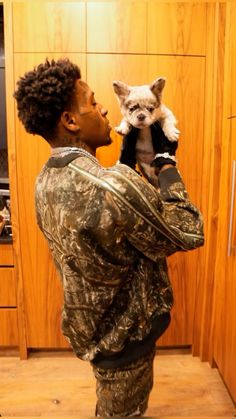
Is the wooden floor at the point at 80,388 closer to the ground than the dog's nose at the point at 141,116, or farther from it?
closer to the ground

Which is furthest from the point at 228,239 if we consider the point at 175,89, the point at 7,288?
the point at 7,288

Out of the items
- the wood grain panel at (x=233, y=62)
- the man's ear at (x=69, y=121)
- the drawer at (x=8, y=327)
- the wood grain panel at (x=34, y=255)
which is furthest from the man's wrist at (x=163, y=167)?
the drawer at (x=8, y=327)

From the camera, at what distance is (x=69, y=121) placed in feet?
2.82

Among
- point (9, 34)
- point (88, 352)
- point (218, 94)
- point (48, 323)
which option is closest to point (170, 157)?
point (88, 352)

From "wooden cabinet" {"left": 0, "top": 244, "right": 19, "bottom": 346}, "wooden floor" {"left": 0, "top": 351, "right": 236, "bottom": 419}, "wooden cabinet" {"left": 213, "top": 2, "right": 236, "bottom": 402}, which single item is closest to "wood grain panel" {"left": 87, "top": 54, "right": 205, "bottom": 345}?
"wooden cabinet" {"left": 213, "top": 2, "right": 236, "bottom": 402}

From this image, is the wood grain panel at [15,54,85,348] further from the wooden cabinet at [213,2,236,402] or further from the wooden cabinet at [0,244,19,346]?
the wooden cabinet at [213,2,236,402]

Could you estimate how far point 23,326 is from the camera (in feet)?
7.06

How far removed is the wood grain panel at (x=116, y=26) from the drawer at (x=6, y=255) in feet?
4.06

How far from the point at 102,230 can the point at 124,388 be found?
499 millimetres

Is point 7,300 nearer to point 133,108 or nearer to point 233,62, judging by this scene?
point 133,108

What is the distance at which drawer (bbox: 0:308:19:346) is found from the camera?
7.07 feet

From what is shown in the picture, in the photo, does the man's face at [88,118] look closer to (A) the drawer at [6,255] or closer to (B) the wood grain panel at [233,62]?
(B) the wood grain panel at [233,62]

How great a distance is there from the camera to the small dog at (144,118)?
1.01 m

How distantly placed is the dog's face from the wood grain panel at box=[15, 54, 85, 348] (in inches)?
39.5
